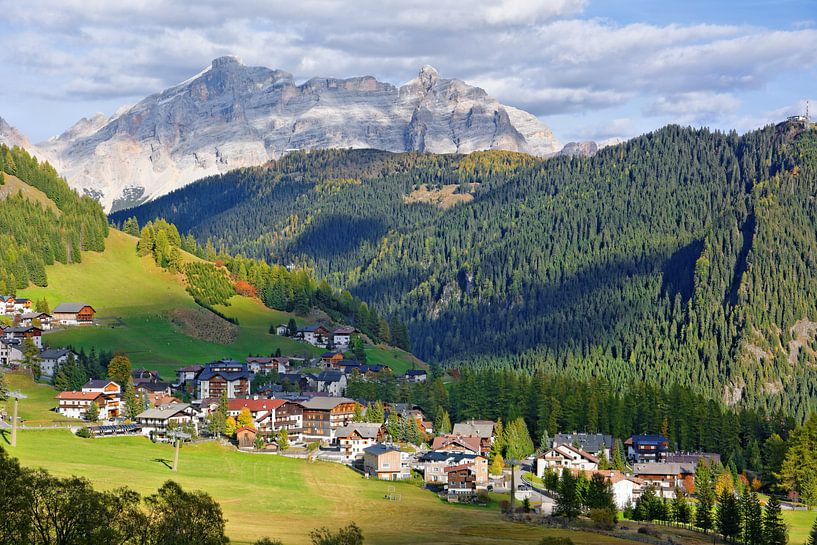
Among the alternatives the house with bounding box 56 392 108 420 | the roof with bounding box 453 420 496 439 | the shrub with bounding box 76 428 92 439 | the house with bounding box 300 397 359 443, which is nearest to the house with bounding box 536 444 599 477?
the roof with bounding box 453 420 496 439

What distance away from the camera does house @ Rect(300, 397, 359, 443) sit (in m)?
181

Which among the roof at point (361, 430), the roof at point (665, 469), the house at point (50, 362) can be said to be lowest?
the roof at point (665, 469)

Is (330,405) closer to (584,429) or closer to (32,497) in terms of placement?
(584,429)

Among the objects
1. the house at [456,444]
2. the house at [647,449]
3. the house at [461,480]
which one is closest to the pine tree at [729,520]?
the house at [461,480]

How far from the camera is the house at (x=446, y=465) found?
150625 mm

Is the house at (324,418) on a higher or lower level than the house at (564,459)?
higher

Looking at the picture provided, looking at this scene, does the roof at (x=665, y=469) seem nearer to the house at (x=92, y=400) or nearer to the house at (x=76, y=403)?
the house at (x=92, y=400)

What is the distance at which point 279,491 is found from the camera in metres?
130

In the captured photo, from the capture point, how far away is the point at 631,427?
7397 inches

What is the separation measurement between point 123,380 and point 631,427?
279 ft

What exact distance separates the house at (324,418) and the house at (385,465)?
25.1 metres

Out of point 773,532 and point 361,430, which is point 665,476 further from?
point 361,430

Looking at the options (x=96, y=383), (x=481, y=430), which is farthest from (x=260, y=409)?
(x=481, y=430)

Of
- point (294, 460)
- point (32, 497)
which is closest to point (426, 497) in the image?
point (294, 460)
